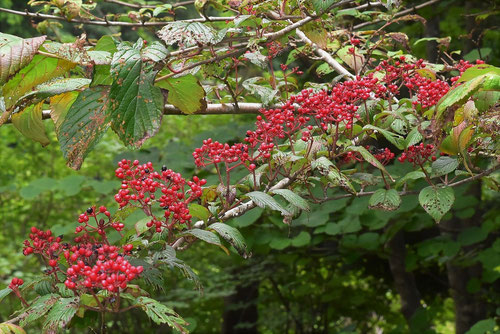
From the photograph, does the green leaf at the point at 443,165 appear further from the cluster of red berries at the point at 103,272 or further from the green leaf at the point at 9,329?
the green leaf at the point at 9,329

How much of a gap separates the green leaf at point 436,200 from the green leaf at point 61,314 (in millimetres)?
988

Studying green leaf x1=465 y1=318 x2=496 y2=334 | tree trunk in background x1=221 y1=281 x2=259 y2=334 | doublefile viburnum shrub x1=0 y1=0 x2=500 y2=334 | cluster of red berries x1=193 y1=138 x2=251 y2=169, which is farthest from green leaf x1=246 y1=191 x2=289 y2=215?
tree trunk in background x1=221 y1=281 x2=259 y2=334

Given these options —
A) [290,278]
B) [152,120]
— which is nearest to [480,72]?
[152,120]

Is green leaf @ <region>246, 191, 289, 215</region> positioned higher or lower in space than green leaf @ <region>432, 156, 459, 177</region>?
higher

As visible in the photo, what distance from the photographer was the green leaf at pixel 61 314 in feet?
3.56

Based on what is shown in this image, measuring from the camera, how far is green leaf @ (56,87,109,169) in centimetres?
128

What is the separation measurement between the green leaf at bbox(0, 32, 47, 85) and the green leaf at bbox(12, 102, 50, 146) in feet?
0.97

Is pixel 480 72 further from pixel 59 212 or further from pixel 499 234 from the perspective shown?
pixel 59 212

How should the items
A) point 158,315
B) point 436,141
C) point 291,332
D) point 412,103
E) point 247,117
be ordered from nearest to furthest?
1. point 158,315
2. point 436,141
3. point 412,103
4. point 247,117
5. point 291,332

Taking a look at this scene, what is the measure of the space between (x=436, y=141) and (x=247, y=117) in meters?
5.16

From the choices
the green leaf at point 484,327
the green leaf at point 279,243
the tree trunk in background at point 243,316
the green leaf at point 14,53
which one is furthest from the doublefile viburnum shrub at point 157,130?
the tree trunk in background at point 243,316

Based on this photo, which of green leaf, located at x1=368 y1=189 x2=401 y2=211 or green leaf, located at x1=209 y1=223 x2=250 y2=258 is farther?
green leaf, located at x1=368 y1=189 x2=401 y2=211

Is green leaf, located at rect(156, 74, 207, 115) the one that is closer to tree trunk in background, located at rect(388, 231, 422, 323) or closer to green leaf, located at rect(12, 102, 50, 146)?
green leaf, located at rect(12, 102, 50, 146)

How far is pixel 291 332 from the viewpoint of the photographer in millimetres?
8281
